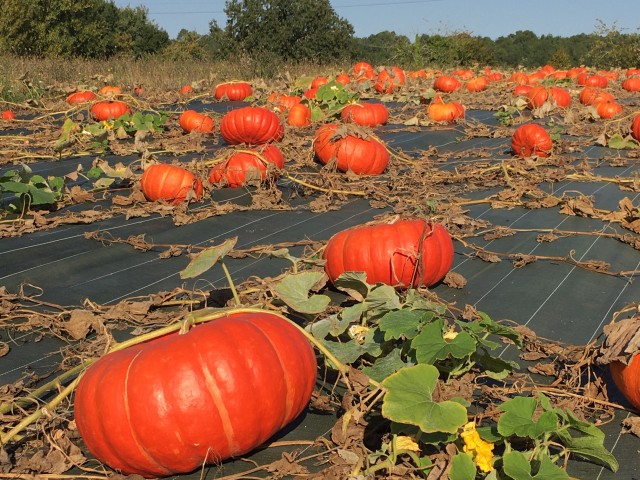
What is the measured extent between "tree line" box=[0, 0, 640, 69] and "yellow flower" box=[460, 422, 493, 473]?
23857 mm

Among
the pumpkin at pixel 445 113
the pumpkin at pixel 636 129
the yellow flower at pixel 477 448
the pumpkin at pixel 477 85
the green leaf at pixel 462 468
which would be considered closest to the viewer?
the green leaf at pixel 462 468

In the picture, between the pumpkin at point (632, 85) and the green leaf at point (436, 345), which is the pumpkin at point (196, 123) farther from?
the pumpkin at point (632, 85)

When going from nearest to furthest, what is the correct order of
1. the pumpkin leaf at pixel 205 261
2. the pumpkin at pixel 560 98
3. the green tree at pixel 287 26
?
the pumpkin leaf at pixel 205 261 → the pumpkin at pixel 560 98 → the green tree at pixel 287 26

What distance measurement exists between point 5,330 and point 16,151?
15.7ft

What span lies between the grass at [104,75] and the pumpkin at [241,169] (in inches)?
302

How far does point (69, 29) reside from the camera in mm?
36188

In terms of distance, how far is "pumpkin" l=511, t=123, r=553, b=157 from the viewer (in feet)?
23.8

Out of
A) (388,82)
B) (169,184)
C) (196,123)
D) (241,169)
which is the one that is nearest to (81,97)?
(196,123)

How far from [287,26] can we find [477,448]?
37.1 metres

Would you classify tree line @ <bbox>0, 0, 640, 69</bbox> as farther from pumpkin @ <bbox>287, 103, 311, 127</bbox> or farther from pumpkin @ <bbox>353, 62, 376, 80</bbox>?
pumpkin @ <bbox>287, 103, 311, 127</bbox>

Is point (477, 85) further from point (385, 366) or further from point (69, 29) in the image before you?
point (69, 29)

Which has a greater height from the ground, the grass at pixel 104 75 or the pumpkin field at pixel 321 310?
the grass at pixel 104 75

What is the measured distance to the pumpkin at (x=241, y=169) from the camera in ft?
19.3

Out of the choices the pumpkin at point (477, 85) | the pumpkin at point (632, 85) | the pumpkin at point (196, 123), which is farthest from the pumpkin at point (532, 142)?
the pumpkin at point (632, 85)
